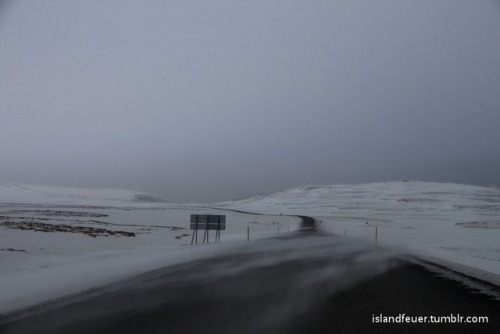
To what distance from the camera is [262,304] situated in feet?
29.6

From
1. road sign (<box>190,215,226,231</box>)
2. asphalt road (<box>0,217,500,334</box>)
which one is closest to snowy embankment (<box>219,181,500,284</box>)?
asphalt road (<box>0,217,500,334</box>)

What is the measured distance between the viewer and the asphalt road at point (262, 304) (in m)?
7.27

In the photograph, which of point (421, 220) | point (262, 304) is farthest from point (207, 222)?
point (421, 220)

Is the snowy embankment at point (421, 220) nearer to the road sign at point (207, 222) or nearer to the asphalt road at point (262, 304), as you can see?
the asphalt road at point (262, 304)

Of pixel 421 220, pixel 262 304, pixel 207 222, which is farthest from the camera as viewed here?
pixel 421 220

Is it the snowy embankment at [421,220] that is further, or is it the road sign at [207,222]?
the snowy embankment at [421,220]

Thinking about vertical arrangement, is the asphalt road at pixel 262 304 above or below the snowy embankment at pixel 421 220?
below

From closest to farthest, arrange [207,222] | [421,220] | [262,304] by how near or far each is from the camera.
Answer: [262,304]
[207,222]
[421,220]

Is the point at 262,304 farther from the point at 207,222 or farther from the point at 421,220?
the point at 421,220

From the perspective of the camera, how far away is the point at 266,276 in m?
12.9

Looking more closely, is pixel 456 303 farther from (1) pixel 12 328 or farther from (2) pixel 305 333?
(1) pixel 12 328

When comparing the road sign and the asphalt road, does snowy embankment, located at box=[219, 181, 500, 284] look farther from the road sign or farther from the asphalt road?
the road sign

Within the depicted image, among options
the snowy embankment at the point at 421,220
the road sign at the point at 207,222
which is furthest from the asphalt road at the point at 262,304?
the road sign at the point at 207,222

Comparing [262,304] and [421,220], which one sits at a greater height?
[421,220]
